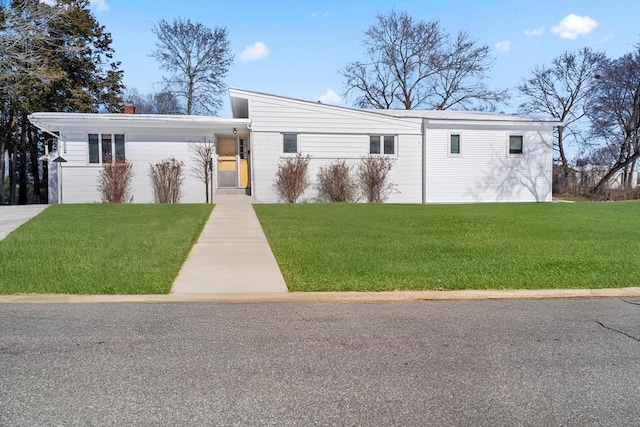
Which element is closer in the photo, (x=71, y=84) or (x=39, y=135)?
(x=71, y=84)

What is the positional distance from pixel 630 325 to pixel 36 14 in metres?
27.0

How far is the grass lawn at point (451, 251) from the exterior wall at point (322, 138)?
263 inches

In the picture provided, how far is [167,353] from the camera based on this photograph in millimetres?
4496

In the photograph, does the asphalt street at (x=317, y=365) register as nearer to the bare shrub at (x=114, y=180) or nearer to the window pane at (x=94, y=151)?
the bare shrub at (x=114, y=180)

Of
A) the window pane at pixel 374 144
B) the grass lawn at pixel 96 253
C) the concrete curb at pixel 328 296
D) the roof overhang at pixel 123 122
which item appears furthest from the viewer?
the window pane at pixel 374 144

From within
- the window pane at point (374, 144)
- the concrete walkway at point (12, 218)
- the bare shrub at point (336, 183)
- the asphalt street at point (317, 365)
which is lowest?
the asphalt street at point (317, 365)

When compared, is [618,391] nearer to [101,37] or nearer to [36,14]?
[36,14]

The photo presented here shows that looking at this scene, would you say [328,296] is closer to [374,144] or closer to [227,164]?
[374,144]

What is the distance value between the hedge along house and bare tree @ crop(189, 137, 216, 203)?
0.21 metres

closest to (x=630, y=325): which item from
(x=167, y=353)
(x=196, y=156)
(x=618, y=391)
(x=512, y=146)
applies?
(x=618, y=391)

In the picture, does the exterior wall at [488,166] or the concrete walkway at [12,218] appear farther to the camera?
the exterior wall at [488,166]

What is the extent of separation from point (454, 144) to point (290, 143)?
7.99 metres

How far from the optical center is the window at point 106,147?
68.1 feet

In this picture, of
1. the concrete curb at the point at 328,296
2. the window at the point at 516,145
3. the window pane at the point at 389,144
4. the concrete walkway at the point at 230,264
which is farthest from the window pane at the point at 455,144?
the concrete curb at the point at 328,296
